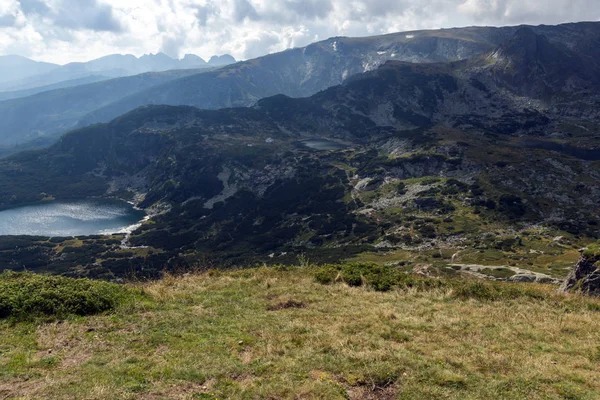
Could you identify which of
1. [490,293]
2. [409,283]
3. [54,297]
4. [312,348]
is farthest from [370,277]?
[54,297]

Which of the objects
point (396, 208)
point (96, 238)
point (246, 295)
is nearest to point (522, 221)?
point (396, 208)

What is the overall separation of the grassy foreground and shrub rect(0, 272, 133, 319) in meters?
0.80

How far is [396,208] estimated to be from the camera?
173000 millimetres

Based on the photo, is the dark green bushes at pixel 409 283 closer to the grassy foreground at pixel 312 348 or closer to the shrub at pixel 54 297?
the grassy foreground at pixel 312 348

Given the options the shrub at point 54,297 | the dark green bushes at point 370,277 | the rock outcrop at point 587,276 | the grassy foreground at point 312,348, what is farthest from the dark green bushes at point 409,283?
the shrub at point 54,297

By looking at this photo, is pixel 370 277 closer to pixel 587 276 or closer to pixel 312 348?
pixel 312 348

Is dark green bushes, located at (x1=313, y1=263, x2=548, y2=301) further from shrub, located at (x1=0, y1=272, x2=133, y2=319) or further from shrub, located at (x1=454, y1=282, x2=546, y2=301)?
shrub, located at (x1=0, y1=272, x2=133, y2=319)

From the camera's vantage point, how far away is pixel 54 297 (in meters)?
19.7

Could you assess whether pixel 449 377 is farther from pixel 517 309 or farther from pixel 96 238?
pixel 96 238

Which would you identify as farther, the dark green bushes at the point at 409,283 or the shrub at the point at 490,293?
the dark green bushes at the point at 409,283

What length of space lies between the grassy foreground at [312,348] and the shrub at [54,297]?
80cm

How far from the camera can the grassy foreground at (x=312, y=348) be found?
12.8 meters

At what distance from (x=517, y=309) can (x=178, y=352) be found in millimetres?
19634

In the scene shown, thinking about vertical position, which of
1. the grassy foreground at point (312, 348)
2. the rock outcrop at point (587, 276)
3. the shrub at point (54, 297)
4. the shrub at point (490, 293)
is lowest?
the rock outcrop at point (587, 276)
